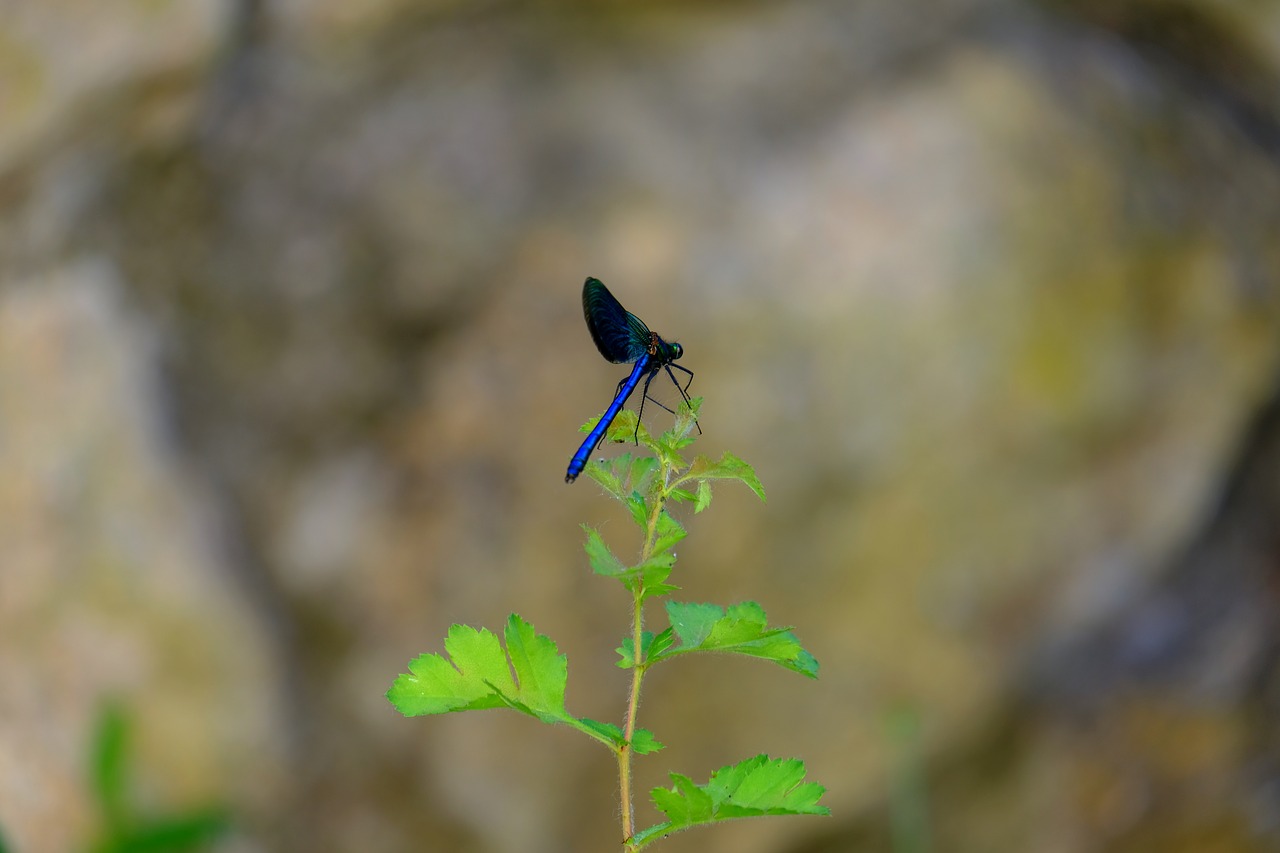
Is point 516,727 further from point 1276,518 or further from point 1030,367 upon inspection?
point 1276,518

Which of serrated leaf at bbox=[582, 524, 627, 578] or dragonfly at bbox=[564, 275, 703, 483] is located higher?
dragonfly at bbox=[564, 275, 703, 483]

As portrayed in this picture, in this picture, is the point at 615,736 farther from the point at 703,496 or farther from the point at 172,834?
the point at 172,834

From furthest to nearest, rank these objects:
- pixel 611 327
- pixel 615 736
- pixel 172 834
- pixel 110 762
A: pixel 110 762 → pixel 172 834 → pixel 611 327 → pixel 615 736

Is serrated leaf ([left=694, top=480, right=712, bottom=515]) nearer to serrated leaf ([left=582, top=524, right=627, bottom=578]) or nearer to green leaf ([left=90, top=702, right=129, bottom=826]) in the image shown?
serrated leaf ([left=582, top=524, right=627, bottom=578])

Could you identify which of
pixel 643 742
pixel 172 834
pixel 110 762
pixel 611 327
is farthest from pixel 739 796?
pixel 110 762

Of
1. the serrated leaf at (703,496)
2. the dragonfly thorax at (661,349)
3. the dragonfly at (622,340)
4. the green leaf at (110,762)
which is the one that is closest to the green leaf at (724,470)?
the serrated leaf at (703,496)

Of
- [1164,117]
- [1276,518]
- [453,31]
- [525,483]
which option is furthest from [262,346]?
[1276,518]

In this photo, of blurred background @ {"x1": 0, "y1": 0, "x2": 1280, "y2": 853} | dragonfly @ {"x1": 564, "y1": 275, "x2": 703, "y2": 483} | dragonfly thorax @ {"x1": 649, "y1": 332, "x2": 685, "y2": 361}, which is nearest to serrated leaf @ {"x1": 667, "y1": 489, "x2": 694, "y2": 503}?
dragonfly @ {"x1": 564, "y1": 275, "x2": 703, "y2": 483}
